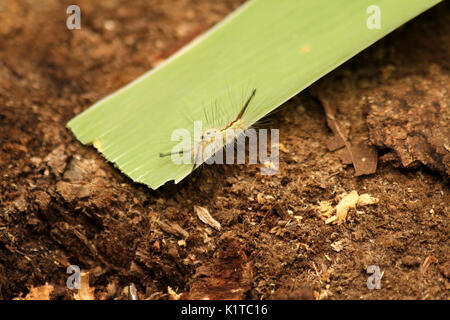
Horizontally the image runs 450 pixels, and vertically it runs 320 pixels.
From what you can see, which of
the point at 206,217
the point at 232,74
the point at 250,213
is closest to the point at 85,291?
the point at 206,217

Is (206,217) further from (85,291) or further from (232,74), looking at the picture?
(232,74)

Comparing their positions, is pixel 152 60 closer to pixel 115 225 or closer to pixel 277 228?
pixel 115 225

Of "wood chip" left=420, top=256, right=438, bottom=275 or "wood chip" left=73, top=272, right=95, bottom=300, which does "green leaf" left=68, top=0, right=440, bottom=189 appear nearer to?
"wood chip" left=73, top=272, right=95, bottom=300

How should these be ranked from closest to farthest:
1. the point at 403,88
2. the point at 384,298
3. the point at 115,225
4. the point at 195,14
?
the point at 384,298 → the point at 115,225 → the point at 403,88 → the point at 195,14

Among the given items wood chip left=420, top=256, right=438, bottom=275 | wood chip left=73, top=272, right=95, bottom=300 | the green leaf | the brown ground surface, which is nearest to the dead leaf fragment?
the brown ground surface

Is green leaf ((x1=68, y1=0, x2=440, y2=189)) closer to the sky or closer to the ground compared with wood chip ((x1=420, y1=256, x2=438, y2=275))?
closer to the sky

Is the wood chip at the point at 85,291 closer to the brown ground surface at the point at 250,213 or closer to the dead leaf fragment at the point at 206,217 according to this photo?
the brown ground surface at the point at 250,213

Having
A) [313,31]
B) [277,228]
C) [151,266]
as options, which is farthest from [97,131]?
[313,31]
